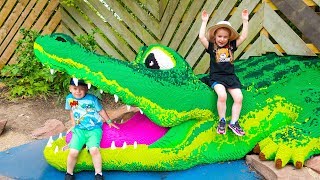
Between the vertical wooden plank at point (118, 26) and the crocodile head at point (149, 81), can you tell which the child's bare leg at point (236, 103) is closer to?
the crocodile head at point (149, 81)

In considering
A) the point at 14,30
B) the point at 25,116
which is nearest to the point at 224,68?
the point at 25,116

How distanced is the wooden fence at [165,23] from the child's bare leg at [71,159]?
2442 mm

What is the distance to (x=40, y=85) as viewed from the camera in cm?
699

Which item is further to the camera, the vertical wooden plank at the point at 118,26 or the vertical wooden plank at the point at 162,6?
the vertical wooden plank at the point at 118,26

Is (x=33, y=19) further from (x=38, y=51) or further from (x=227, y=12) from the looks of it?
(x=38, y=51)

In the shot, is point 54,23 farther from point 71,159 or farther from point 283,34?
point 71,159

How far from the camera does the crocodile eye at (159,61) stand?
3.99 meters

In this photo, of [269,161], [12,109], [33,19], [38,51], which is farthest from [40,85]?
[269,161]

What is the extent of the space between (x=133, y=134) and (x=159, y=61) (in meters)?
0.66

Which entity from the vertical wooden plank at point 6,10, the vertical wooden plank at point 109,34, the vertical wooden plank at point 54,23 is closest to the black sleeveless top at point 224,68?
the vertical wooden plank at point 109,34

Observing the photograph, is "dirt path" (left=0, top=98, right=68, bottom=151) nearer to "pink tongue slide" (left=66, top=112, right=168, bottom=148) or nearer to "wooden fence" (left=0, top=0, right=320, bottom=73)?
"wooden fence" (left=0, top=0, right=320, bottom=73)

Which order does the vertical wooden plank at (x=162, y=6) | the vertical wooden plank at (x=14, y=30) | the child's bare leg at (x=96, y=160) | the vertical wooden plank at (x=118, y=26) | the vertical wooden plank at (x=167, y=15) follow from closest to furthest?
the child's bare leg at (x=96, y=160) < the vertical wooden plank at (x=167, y=15) < the vertical wooden plank at (x=162, y=6) < the vertical wooden plank at (x=118, y=26) < the vertical wooden plank at (x=14, y=30)

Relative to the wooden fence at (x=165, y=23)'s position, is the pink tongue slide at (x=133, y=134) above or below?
below

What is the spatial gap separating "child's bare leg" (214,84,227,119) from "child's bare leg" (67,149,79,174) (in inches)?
48.1
